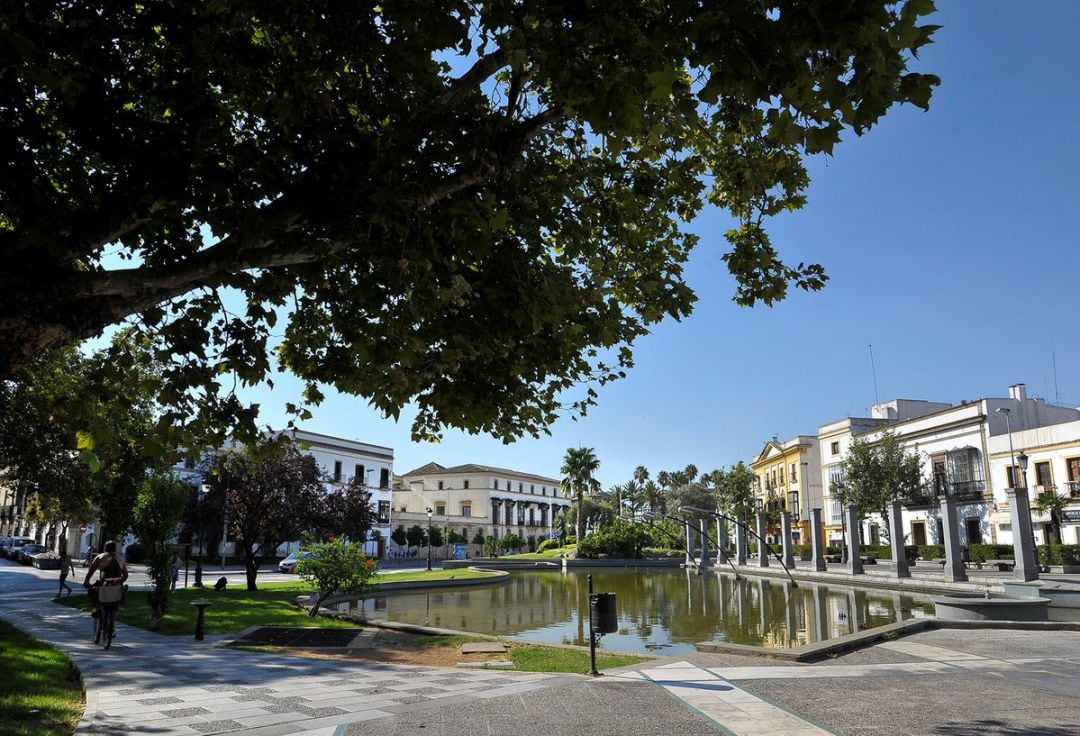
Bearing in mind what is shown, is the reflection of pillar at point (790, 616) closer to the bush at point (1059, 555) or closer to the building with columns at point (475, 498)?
the bush at point (1059, 555)

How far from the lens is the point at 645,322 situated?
888cm

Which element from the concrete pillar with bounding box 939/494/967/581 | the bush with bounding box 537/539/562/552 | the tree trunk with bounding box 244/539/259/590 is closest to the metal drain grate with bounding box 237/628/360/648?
the tree trunk with bounding box 244/539/259/590

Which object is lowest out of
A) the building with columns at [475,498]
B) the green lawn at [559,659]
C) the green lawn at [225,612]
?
the green lawn at [225,612]

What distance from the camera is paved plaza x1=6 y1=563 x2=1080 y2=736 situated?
20.8 feet

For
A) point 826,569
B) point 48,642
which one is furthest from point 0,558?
point 826,569

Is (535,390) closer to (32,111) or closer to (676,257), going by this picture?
(676,257)

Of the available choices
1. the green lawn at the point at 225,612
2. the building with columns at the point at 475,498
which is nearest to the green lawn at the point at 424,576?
the green lawn at the point at 225,612

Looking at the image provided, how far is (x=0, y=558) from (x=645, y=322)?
6761 cm

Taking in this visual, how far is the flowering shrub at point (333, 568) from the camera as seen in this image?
1756 cm

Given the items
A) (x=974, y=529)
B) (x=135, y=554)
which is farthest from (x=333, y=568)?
(x=974, y=529)

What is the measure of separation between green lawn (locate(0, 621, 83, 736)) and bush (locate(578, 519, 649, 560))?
48.0 meters

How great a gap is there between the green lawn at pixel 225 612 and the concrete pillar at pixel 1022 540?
892 inches

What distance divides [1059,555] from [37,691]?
3652 cm

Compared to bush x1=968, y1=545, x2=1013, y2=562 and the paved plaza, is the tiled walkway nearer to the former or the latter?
the paved plaza
